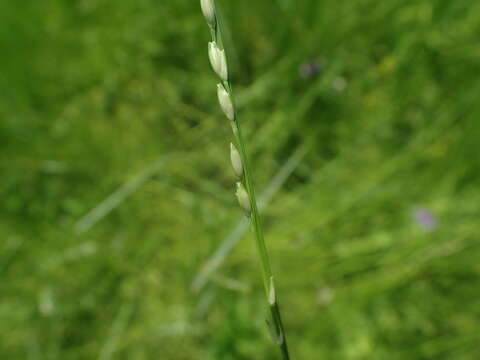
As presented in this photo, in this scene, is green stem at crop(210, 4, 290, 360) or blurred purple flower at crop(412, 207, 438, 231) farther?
blurred purple flower at crop(412, 207, 438, 231)

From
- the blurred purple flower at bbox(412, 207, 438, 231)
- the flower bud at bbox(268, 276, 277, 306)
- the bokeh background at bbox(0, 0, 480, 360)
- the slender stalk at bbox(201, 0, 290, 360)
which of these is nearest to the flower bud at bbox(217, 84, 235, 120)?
the slender stalk at bbox(201, 0, 290, 360)

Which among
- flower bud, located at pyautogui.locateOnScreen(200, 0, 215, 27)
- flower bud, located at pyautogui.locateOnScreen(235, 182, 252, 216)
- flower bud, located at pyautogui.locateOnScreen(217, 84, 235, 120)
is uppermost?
flower bud, located at pyautogui.locateOnScreen(200, 0, 215, 27)

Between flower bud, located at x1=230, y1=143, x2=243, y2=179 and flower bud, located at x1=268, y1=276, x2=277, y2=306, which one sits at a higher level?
flower bud, located at x1=230, y1=143, x2=243, y2=179

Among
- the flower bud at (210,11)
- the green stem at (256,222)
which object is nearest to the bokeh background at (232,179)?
→ the green stem at (256,222)

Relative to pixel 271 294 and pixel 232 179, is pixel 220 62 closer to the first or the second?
pixel 271 294

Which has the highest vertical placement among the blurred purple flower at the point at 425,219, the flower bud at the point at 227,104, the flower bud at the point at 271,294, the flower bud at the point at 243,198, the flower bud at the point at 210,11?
the blurred purple flower at the point at 425,219

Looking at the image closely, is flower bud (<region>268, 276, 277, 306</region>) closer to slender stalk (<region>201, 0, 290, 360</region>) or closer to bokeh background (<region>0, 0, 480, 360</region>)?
slender stalk (<region>201, 0, 290, 360</region>)

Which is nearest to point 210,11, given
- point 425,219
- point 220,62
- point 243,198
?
point 220,62

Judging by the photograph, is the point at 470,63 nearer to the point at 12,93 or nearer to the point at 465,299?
the point at 465,299

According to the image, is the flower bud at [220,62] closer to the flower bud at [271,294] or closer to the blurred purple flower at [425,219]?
the flower bud at [271,294]
